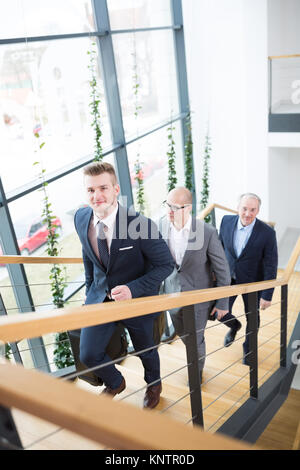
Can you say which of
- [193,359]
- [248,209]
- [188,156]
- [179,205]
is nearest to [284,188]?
[188,156]

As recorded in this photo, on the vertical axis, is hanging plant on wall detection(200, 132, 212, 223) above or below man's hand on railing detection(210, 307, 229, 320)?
below

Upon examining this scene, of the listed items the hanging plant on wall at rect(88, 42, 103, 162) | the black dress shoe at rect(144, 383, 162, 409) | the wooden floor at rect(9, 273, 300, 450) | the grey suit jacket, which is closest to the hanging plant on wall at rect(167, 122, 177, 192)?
the hanging plant on wall at rect(88, 42, 103, 162)

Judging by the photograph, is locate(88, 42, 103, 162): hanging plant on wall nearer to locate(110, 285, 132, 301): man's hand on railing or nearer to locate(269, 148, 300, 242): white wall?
locate(269, 148, 300, 242): white wall

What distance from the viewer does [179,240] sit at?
10.5 feet

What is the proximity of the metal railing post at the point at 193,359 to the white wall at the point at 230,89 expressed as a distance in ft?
22.8

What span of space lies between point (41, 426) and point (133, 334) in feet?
2.36

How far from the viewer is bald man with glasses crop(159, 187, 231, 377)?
308 centimetres

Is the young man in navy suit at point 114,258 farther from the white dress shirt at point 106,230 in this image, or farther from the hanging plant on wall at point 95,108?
the hanging plant on wall at point 95,108

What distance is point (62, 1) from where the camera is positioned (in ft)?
18.8

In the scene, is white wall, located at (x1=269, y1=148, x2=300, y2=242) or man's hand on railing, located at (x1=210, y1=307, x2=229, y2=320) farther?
white wall, located at (x1=269, y1=148, x2=300, y2=242)

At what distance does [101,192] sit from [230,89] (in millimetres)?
6636

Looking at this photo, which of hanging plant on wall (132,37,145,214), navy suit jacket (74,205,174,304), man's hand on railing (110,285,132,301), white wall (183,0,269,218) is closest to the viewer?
man's hand on railing (110,285,132,301)

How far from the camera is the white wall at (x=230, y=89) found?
779 centimetres

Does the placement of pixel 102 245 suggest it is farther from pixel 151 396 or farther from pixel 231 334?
pixel 231 334
